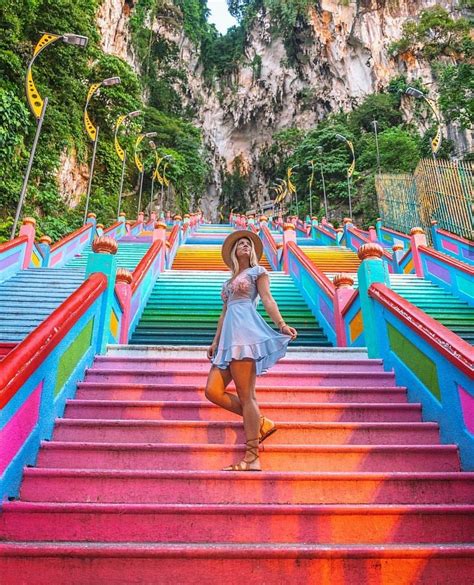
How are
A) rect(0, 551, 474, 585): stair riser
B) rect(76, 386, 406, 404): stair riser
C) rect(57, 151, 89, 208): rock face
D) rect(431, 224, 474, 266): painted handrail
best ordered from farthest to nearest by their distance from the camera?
rect(57, 151, 89, 208): rock face < rect(431, 224, 474, 266): painted handrail < rect(76, 386, 406, 404): stair riser < rect(0, 551, 474, 585): stair riser

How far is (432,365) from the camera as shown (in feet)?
10.1

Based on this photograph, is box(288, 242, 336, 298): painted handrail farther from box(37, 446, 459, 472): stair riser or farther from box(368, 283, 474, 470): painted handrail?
box(37, 446, 459, 472): stair riser

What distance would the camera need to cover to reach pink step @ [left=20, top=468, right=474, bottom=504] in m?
2.37

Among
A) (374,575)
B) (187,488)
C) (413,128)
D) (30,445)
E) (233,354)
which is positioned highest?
(413,128)

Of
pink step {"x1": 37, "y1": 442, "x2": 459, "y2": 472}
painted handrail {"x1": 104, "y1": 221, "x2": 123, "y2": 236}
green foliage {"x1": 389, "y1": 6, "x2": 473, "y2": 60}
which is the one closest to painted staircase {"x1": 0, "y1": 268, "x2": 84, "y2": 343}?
pink step {"x1": 37, "y1": 442, "x2": 459, "y2": 472}

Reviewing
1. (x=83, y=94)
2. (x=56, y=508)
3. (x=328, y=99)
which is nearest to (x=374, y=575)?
(x=56, y=508)

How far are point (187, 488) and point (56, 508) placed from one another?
0.70 meters

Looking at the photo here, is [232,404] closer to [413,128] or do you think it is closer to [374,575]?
[374,575]

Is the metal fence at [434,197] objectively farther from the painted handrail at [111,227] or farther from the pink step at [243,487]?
the painted handrail at [111,227]

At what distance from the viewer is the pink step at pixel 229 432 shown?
9.45 feet

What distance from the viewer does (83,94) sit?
2009 cm

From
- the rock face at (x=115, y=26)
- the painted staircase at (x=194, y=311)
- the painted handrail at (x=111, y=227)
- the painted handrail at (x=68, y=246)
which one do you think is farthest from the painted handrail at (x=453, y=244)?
the rock face at (x=115, y=26)

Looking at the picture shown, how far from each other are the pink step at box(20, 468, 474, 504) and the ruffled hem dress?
66 cm

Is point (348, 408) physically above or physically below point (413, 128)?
below
